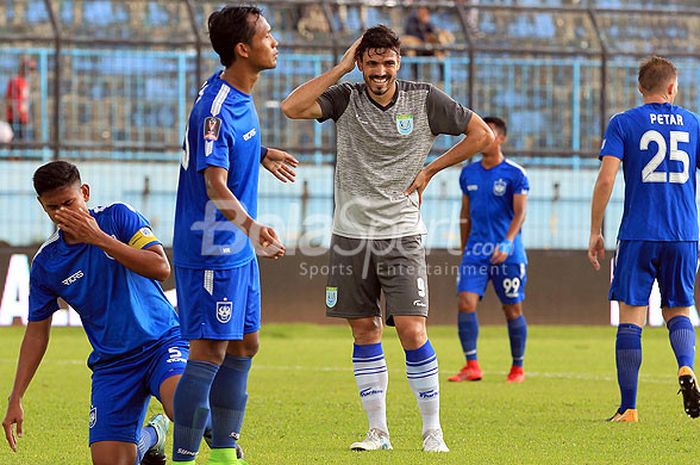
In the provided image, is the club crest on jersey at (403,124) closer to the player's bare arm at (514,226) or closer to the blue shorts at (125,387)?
the blue shorts at (125,387)

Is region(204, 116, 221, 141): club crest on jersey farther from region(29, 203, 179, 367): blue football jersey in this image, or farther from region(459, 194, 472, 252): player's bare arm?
region(459, 194, 472, 252): player's bare arm

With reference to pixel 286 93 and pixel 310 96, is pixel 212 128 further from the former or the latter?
pixel 286 93

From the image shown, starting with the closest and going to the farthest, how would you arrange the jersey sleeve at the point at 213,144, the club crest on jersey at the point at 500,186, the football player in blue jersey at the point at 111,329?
the jersey sleeve at the point at 213,144 → the football player in blue jersey at the point at 111,329 → the club crest on jersey at the point at 500,186

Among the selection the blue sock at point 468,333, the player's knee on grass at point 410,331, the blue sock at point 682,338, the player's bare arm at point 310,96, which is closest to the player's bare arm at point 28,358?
the player's bare arm at point 310,96

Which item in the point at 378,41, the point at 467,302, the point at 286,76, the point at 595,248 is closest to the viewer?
the point at 378,41

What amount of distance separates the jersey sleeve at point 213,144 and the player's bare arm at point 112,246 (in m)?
0.43

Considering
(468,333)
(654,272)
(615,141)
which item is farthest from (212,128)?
(468,333)

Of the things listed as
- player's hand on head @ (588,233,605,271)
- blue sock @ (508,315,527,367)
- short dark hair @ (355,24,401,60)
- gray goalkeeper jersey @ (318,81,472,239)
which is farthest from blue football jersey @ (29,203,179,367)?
blue sock @ (508,315,527,367)

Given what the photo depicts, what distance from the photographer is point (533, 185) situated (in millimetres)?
17391

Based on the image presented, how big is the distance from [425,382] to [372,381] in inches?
14.2

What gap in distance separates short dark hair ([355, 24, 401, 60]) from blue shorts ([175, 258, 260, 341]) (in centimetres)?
177

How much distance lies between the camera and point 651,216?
8.06 m

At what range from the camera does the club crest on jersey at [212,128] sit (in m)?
5.42

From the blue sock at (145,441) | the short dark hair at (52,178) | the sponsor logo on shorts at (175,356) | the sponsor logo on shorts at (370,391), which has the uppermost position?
the short dark hair at (52,178)
